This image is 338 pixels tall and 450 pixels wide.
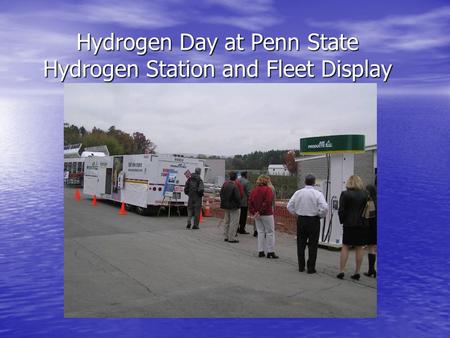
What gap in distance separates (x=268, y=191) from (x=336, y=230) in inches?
62.2

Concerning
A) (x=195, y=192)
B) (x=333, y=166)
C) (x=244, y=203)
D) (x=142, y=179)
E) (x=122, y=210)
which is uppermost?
(x=333, y=166)

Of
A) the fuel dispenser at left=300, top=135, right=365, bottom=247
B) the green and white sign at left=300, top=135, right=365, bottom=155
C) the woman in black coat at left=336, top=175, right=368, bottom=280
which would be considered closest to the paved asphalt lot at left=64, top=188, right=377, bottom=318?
the woman in black coat at left=336, top=175, right=368, bottom=280

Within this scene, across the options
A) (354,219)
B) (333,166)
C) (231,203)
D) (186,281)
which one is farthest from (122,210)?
(354,219)

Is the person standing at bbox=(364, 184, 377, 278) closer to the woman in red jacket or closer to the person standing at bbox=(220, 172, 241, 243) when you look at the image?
the woman in red jacket

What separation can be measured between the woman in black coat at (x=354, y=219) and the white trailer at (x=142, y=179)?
10.7 ft

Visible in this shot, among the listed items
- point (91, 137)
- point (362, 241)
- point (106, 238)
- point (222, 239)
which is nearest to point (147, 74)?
point (91, 137)

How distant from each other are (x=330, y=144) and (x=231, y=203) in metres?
2.54

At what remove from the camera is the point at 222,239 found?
30.8 feet

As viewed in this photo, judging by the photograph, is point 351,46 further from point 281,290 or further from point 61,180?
point 61,180

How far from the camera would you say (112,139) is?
22.0ft

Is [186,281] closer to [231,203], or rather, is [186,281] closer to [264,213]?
[264,213]

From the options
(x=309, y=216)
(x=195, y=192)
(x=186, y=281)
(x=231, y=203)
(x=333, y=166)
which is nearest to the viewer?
(x=186, y=281)

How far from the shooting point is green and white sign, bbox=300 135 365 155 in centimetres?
740

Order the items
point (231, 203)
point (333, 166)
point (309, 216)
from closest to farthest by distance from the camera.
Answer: point (309, 216)
point (333, 166)
point (231, 203)
